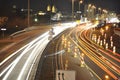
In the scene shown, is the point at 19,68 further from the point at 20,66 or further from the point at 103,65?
the point at 103,65

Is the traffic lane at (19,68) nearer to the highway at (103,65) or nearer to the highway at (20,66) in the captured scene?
the highway at (20,66)

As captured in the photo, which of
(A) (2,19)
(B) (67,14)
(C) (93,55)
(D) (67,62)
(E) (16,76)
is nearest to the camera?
(E) (16,76)

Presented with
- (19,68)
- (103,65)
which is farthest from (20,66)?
(103,65)

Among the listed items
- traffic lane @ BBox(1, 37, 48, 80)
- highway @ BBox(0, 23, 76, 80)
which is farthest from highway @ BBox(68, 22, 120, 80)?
traffic lane @ BBox(1, 37, 48, 80)

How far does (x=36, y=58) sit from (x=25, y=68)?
520 cm

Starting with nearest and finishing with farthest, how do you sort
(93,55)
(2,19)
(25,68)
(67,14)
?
(25,68) → (93,55) → (2,19) → (67,14)

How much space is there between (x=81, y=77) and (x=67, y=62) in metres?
6.36

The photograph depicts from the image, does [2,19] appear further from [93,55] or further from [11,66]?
[11,66]

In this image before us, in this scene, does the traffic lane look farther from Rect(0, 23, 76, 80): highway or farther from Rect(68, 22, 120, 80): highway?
Rect(68, 22, 120, 80): highway

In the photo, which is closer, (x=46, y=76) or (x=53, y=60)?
(x=46, y=76)

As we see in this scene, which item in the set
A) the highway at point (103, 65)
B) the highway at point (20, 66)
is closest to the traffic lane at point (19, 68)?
the highway at point (20, 66)

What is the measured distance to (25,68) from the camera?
24703 mm

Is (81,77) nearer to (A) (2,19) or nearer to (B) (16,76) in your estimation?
(B) (16,76)

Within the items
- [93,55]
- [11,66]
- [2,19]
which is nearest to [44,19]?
[2,19]
